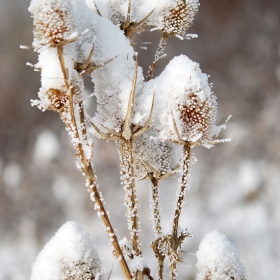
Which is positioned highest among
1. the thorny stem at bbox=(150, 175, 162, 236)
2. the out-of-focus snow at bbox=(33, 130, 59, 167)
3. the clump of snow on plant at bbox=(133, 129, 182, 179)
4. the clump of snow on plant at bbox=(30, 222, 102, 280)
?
the out-of-focus snow at bbox=(33, 130, 59, 167)

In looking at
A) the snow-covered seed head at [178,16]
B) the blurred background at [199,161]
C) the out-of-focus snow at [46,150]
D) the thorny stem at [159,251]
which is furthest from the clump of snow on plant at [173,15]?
the out-of-focus snow at [46,150]

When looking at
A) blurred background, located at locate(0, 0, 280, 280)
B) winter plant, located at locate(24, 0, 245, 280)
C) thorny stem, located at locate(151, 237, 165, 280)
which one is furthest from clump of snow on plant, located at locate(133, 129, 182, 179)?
blurred background, located at locate(0, 0, 280, 280)

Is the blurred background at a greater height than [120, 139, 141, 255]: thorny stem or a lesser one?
greater

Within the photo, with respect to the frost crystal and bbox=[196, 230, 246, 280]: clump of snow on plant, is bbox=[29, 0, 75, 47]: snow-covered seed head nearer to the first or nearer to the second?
the frost crystal

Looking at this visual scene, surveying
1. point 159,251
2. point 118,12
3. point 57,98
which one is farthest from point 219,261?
point 118,12

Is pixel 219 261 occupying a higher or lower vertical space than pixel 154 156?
lower

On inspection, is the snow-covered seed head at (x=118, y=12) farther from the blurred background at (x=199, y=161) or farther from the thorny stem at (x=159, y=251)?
the blurred background at (x=199, y=161)

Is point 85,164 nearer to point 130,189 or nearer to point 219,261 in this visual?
point 130,189
